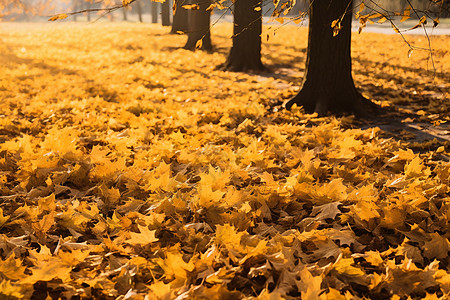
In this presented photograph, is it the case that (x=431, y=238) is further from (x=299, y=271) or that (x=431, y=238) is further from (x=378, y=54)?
(x=378, y=54)

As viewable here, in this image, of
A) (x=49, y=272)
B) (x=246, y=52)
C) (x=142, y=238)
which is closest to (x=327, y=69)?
(x=246, y=52)

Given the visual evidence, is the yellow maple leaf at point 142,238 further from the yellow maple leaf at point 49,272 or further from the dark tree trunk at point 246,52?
the dark tree trunk at point 246,52

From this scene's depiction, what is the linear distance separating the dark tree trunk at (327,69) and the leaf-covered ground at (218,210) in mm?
519

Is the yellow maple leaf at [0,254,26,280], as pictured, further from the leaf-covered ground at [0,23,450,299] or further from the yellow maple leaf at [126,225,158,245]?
the yellow maple leaf at [126,225,158,245]

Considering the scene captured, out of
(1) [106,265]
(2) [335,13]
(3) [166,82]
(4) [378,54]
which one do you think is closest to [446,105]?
(2) [335,13]

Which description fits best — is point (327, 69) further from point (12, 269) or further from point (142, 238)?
point (12, 269)

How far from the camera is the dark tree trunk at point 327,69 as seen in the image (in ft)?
19.4

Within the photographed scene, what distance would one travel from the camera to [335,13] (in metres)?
5.83

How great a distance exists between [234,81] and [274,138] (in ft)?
15.7

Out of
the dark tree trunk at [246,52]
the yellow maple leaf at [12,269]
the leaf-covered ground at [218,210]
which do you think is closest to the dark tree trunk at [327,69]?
the leaf-covered ground at [218,210]

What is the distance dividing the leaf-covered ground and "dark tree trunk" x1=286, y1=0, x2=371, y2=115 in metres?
0.52

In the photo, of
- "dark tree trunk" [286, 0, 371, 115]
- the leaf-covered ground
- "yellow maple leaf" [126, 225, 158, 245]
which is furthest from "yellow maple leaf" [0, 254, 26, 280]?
"dark tree trunk" [286, 0, 371, 115]

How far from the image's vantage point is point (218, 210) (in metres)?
2.54

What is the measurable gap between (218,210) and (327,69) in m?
4.26
